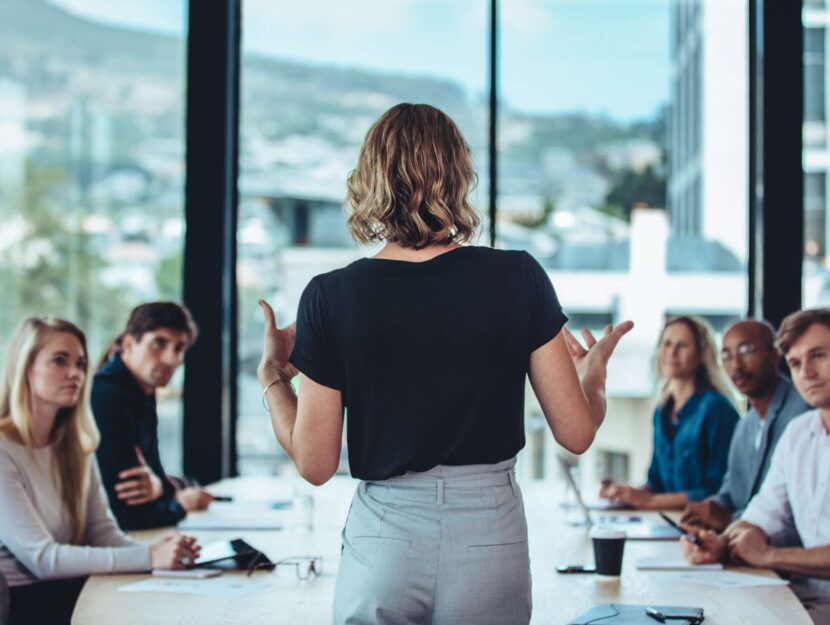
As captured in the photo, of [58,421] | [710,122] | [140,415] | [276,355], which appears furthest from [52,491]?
[710,122]

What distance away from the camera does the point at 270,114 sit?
5.13 m

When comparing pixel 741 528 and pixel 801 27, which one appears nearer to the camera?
pixel 741 528

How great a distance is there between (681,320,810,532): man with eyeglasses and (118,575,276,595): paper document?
157 cm

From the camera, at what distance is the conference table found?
2.25m

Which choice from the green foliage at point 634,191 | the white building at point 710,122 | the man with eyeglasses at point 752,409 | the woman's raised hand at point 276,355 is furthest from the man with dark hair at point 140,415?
the white building at point 710,122

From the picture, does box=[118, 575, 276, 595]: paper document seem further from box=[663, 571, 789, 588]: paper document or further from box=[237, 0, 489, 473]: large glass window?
box=[237, 0, 489, 473]: large glass window

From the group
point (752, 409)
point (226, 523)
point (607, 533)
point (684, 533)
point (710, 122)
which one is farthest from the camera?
point (710, 122)

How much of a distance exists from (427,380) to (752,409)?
2316mm

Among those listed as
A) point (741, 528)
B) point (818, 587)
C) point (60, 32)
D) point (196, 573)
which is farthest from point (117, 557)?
point (60, 32)

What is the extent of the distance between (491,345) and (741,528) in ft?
4.56

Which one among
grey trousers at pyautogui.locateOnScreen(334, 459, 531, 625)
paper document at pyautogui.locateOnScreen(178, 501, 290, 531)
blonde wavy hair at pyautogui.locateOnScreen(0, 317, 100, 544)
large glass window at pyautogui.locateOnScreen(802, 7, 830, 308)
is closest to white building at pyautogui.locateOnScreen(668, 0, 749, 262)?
large glass window at pyautogui.locateOnScreen(802, 7, 830, 308)

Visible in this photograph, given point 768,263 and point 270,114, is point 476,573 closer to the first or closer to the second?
point 768,263

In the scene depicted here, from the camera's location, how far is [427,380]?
1.76 meters

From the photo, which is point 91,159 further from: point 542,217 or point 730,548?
point 730,548
